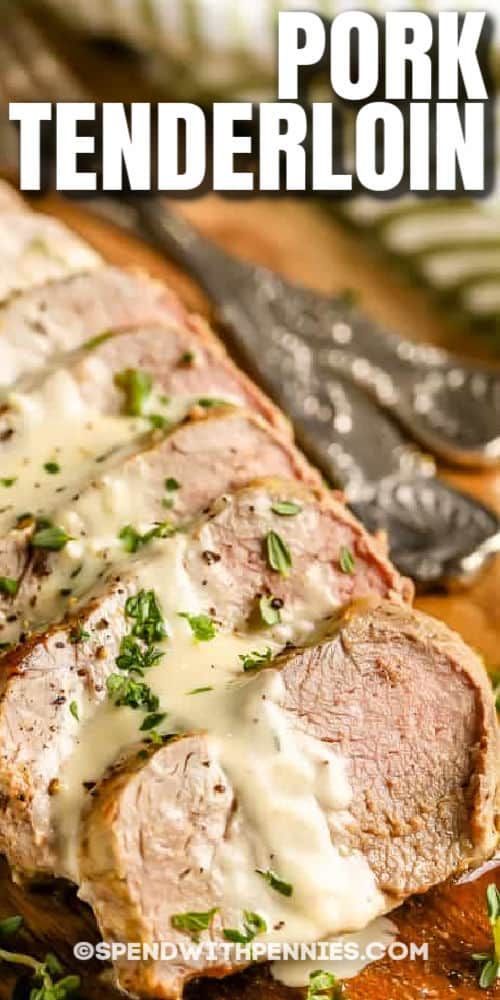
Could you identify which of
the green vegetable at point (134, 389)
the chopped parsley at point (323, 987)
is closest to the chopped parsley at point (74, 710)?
the chopped parsley at point (323, 987)

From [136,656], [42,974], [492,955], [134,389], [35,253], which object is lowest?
[492,955]

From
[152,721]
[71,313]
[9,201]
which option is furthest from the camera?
[9,201]

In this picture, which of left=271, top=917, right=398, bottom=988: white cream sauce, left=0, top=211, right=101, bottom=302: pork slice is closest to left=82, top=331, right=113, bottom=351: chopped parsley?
left=0, top=211, right=101, bottom=302: pork slice

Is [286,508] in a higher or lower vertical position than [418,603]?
higher

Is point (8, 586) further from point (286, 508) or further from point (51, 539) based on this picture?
point (286, 508)

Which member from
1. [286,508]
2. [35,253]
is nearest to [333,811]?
[286,508]

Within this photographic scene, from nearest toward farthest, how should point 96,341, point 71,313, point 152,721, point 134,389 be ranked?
point 152,721
point 134,389
point 96,341
point 71,313

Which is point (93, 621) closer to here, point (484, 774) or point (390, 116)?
point (484, 774)
